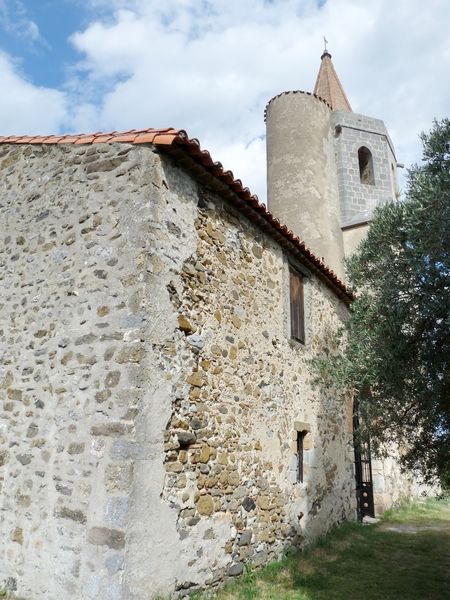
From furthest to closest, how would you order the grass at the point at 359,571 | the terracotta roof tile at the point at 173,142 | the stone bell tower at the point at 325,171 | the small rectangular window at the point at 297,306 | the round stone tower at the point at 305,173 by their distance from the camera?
the stone bell tower at the point at 325,171 → the round stone tower at the point at 305,173 → the small rectangular window at the point at 297,306 → the grass at the point at 359,571 → the terracotta roof tile at the point at 173,142

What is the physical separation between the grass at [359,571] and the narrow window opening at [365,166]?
10258 mm

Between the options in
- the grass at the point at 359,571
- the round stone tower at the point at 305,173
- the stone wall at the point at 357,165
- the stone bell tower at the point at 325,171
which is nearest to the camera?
the grass at the point at 359,571

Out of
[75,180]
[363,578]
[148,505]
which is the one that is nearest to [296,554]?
[363,578]

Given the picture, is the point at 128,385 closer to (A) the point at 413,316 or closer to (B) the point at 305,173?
(A) the point at 413,316

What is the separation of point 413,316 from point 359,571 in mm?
3536

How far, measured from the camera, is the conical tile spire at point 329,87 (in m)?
17.8

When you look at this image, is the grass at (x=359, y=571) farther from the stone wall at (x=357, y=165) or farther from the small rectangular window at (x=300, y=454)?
the stone wall at (x=357, y=165)

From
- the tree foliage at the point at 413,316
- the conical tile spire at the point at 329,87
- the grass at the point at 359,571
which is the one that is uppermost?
the conical tile spire at the point at 329,87

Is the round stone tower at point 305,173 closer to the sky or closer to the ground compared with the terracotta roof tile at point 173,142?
closer to the sky

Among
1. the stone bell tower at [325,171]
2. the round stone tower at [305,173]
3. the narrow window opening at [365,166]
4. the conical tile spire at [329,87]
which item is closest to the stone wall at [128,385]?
the round stone tower at [305,173]

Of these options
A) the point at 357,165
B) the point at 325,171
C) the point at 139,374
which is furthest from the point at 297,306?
the point at 357,165

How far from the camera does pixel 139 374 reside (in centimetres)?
464

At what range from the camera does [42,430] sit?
5.09 m

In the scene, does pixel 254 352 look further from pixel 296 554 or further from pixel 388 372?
pixel 296 554
